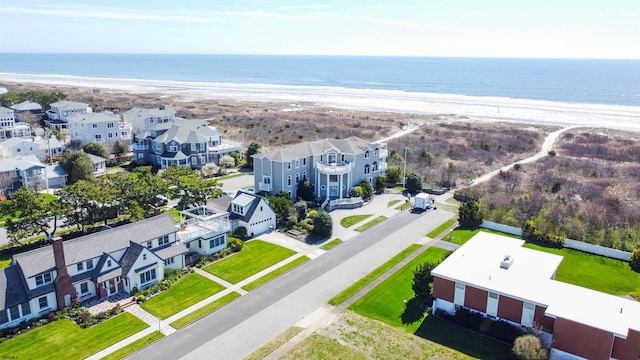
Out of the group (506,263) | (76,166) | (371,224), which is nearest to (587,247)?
(506,263)

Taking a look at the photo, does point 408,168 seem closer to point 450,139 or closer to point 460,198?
point 460,198

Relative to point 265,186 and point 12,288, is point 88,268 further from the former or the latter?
point 265,186

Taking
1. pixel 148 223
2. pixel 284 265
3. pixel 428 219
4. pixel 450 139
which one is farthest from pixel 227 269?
pixel 450 139

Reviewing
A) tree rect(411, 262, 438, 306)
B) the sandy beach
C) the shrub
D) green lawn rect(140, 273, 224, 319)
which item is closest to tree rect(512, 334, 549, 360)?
tree rect(411, 262, 438, 306)

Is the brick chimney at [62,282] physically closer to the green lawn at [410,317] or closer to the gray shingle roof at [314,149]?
the green lawn at [410,317]

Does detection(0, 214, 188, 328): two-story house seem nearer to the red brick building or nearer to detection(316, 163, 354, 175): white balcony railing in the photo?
detection(316, 163, 354, 175): white balcony railing
